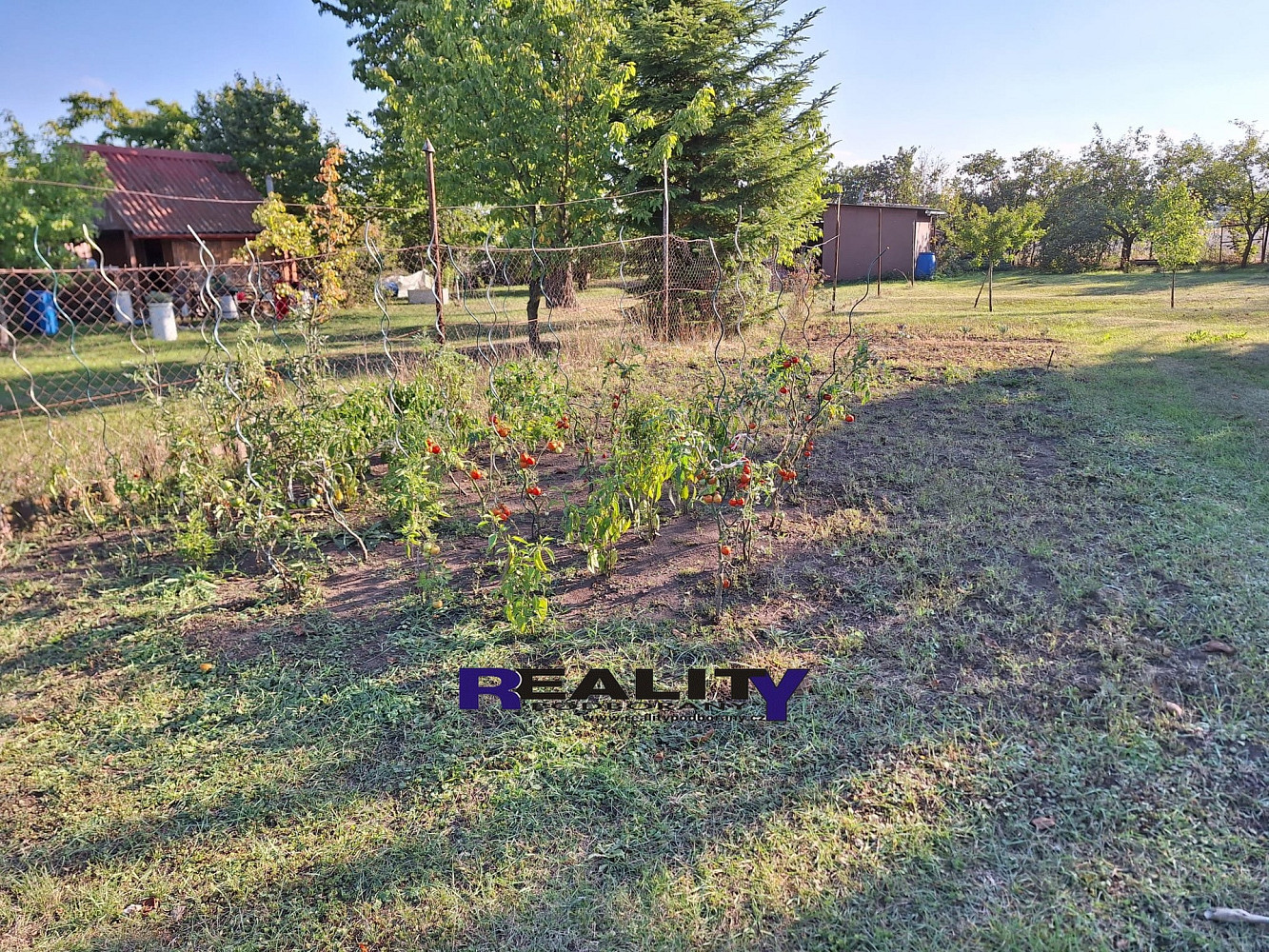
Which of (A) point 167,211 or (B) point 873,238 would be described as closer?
(A) point 167,211

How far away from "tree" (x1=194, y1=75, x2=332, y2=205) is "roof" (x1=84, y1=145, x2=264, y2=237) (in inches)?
23.9

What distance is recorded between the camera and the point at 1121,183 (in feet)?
80.0

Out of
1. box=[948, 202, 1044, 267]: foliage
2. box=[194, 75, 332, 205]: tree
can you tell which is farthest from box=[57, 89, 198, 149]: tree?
box=[948, 202, 1044, 267]: foliage

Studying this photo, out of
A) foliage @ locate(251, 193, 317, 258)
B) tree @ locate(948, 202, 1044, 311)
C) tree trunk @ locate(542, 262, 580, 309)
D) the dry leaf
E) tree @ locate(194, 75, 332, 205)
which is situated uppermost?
tree @ locate(194, 75, 332, 205)

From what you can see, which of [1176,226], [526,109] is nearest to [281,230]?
[526,109]

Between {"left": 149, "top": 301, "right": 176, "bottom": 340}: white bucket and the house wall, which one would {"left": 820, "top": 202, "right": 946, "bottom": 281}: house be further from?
{"left": 149, "top": 301, "right": 176, "bottom": 340}: white bucket

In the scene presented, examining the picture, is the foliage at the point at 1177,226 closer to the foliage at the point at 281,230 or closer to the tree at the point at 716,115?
the tree at the point at 716,115

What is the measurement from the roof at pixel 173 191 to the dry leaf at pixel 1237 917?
18.3 m

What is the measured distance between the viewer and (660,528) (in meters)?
3.99

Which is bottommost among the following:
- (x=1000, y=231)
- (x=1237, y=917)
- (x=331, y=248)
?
(x=1237, y=917)

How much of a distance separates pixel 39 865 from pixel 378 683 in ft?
3.38

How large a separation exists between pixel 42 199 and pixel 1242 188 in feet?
97.7

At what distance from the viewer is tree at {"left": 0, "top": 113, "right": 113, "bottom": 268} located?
1104 centimetres

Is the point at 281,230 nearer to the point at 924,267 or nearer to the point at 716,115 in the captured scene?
the point at 716,115
